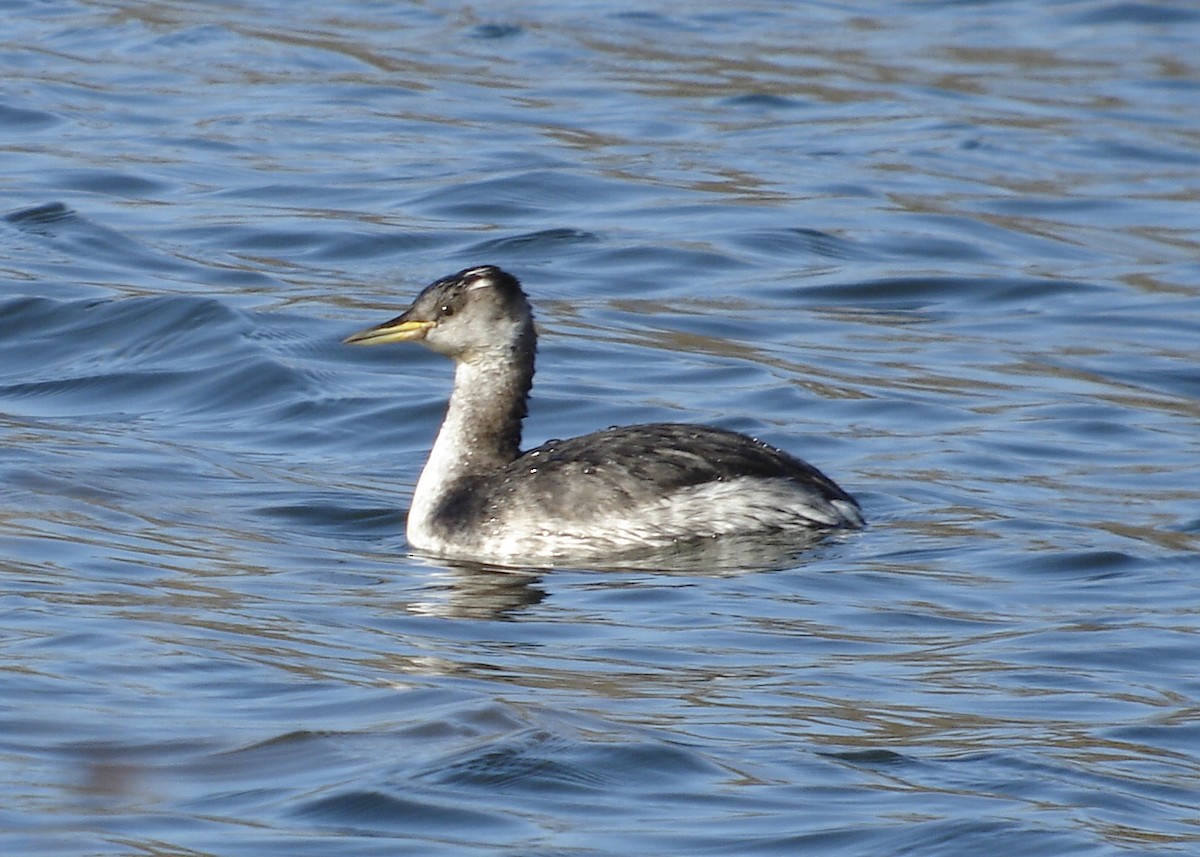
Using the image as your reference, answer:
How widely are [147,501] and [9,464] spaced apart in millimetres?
812

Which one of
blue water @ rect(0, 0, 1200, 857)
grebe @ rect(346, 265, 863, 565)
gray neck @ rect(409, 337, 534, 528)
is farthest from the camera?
gray neck @ rect(409, 337, 534, 528)

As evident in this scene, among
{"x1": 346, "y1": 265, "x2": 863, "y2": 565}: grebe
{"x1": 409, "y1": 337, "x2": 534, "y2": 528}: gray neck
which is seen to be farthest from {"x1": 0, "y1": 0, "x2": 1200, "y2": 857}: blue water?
{"x1": 409, "y1": 337, "x2": 534, "y2": 528}: gray neck

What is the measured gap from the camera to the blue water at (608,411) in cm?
690

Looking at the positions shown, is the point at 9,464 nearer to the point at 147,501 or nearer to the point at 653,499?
the point at 147,501

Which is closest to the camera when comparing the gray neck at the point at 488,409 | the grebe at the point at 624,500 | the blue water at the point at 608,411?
the blue water at the point at 608,411

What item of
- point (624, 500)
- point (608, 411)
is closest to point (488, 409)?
point (624, 500)

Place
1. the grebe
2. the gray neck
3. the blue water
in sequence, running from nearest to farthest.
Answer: the blue water < the grebe < the gray neck

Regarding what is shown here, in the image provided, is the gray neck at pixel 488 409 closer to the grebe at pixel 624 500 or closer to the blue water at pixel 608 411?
the grebe at pixel 624 500

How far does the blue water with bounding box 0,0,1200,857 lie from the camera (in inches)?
272

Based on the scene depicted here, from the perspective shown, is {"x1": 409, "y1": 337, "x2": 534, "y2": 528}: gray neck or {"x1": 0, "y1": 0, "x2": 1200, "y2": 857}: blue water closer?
{"x1": 0, "y1": 0, "x2": 1200, "y2": 857}: blue water

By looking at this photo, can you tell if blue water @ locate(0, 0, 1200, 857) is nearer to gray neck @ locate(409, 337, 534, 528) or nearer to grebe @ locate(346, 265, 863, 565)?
grebe @ locate(346, 265, 863, 565)

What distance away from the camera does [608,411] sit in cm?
1301

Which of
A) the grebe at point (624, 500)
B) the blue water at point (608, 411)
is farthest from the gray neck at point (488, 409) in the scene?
the blue water at point (608, 411)

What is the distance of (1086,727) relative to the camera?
25.0 feet
